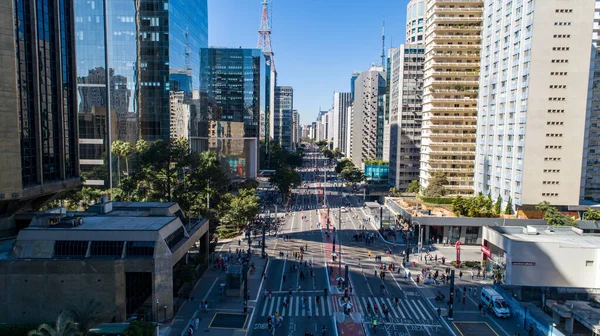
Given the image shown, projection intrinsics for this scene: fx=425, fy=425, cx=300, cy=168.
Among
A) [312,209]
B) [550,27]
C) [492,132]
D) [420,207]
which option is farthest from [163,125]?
Answer: [550,27]

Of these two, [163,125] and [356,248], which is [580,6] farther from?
[163,125]

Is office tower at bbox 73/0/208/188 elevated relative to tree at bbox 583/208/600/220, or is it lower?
elevated

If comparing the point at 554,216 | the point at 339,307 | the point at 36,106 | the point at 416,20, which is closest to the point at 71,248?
the point at 36,106

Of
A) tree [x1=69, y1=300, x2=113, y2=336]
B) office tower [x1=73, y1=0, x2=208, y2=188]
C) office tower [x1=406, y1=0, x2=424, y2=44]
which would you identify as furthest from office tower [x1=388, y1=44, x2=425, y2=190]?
tree [x1=69, y1=300, x2=113, y2=336]

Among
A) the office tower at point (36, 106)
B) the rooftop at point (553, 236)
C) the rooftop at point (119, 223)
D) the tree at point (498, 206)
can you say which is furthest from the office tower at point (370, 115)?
the rooftop at point (119, 223)

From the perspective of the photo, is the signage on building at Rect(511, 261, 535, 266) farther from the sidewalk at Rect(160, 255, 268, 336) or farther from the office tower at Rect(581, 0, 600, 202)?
the office tower at Rect(581, 0, 600, 202)
